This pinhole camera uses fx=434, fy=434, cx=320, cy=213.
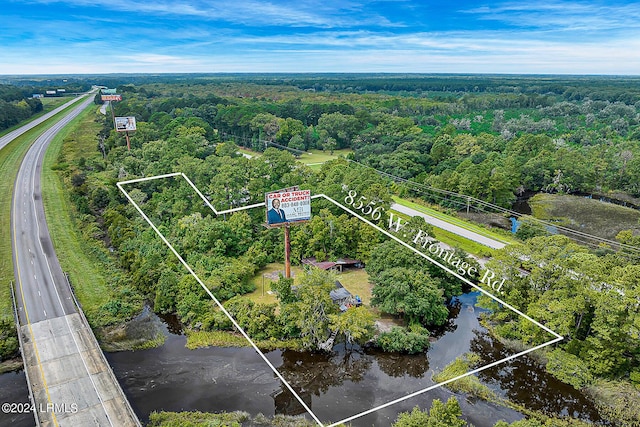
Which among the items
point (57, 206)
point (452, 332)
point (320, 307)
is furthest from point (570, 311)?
point (57, 206)

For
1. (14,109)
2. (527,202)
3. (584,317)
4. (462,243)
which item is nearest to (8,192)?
(462,243)

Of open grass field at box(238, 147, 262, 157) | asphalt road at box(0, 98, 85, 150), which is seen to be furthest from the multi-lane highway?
asphalt road at box(0, 98, 85, 150)

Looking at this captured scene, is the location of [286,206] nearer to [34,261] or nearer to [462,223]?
[34,261]

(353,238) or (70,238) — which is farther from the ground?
(353,238)

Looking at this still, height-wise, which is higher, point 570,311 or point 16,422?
point 570,311

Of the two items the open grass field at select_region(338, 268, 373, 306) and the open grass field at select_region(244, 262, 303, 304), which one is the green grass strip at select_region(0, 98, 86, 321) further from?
the open grass field at select_region(338, 268, 373, 306)

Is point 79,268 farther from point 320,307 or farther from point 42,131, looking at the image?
point 42,131

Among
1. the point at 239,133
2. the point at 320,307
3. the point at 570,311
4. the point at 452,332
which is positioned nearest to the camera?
the point at 570,311
